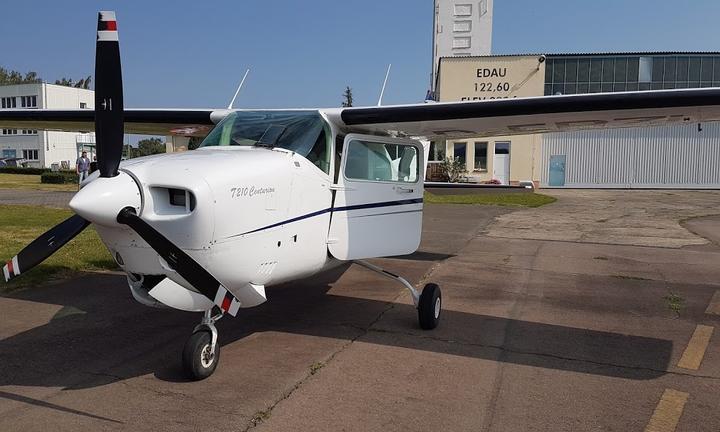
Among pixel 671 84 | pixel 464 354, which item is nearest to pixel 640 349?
pixel 464 354

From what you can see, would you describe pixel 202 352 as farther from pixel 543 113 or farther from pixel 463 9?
pixel 463 9

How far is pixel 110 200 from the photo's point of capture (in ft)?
11.5

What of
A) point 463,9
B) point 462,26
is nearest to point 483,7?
point 463,9

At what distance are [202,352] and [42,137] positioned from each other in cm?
6579

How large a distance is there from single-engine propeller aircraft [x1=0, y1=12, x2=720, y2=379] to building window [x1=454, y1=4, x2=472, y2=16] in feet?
125

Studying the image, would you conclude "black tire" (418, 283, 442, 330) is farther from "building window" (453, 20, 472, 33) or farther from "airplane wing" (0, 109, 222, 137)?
"building window" (453, 20, 472, 33)

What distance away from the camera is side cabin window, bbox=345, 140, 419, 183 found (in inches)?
229

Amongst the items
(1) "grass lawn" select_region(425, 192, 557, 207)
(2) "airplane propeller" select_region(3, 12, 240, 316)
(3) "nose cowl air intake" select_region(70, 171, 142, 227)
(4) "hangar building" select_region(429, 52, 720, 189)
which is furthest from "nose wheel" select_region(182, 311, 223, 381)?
(4) "hangar building" select_region(429, 52, 720, 189)

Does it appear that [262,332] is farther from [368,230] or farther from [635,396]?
[635,396]

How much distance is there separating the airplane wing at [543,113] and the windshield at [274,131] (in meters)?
0.32

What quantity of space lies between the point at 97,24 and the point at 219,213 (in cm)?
163

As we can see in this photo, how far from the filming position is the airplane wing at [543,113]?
4836mm

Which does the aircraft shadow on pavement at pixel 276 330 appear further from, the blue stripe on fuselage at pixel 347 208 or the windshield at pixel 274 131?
the windshield at pixel 274 131

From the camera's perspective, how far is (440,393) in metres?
4.06
